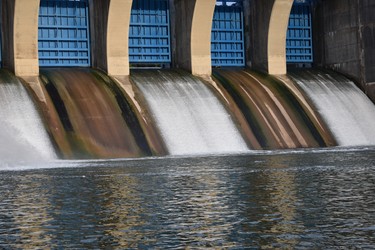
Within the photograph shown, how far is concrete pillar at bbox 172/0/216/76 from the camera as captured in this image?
3669 cm

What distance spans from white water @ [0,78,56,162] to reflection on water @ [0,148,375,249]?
9.20m

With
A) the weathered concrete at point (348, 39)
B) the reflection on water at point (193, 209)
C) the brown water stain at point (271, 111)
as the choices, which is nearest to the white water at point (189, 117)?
the brown water stain at point (271, 111)

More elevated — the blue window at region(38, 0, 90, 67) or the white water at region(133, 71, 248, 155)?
the blue window at region(38, 0, 90, 67)

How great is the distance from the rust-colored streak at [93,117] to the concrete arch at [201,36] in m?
5.57

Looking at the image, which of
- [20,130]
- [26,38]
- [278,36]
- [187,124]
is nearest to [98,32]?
[26,38]

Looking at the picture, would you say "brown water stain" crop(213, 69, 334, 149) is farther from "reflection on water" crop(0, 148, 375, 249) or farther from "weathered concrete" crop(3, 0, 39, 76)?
"reflection on water" crop(0, 148, 375, 249)

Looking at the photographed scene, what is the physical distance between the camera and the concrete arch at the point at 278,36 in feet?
127

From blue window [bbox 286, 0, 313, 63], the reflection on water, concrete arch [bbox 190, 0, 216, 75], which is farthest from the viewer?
blue window [bbox 286, 0, 313, 63]

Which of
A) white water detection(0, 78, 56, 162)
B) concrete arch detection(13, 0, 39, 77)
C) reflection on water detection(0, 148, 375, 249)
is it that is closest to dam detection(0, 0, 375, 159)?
concrete arch detection(13, 0, 39, 77)

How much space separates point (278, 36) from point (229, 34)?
107 inches

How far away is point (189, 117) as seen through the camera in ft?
105

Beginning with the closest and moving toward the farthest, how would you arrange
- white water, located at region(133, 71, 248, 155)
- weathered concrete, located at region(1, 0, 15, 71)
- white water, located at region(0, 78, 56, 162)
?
white water, located at region(0, 78, 56, 162), white water, located at region(133, 71, 248, 155), weathered concrete, located at region(1, 0, 15, 71)

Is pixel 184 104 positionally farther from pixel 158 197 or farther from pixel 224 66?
pixel 158 197

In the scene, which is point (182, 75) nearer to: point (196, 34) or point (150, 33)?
point (196, 34)
